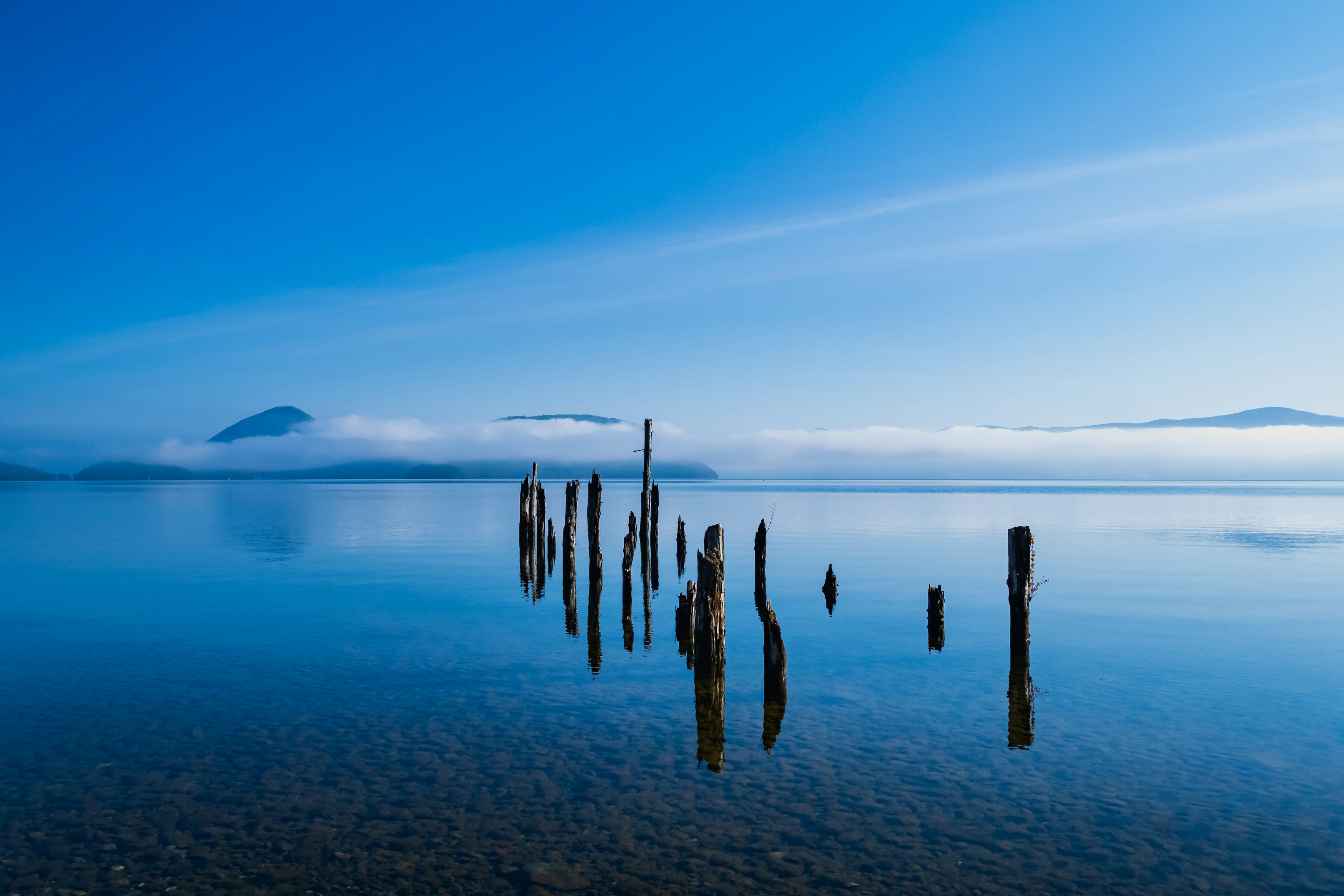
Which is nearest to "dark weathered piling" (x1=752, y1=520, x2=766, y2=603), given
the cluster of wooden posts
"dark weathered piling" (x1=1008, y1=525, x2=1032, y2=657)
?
the cluster of wooden posts

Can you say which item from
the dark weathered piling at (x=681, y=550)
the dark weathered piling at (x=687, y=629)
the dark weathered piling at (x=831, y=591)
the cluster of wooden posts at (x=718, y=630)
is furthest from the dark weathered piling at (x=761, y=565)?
the dark weathered piling at (x=687, y=629)

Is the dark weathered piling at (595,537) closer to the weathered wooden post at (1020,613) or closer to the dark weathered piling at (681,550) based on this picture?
the dark weathered piling at (681,550)

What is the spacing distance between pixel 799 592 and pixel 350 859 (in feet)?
70.3

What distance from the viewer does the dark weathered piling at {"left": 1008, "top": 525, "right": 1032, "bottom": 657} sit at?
49.4ft

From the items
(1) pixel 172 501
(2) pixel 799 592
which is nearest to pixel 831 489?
(1) pixel 172 501

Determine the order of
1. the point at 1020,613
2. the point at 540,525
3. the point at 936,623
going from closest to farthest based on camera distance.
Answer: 1. the point at 1020,613
2. the point at 936,623
3. the point at 540,525

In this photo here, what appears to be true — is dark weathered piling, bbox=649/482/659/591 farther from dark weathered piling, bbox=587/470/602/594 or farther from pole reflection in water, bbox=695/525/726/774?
pole reflection in water, bbox=695/525/726/774

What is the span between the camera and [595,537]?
2502cm

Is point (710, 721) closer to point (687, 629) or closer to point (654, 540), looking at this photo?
point (687, 629)

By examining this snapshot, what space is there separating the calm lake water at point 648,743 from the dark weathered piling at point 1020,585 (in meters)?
0.91

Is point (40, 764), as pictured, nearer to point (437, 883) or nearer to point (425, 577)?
point (437, 883)

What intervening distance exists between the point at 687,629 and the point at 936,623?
622cm

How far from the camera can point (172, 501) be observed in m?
102

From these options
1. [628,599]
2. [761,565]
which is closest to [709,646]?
[628,599]
